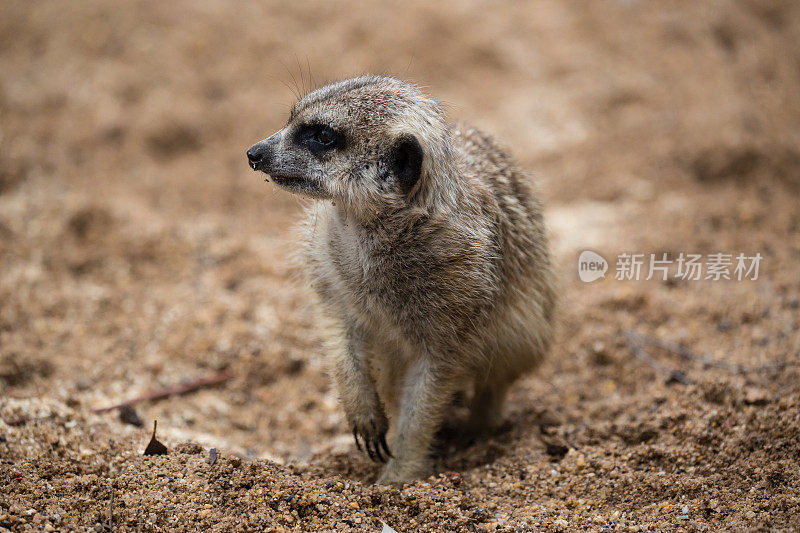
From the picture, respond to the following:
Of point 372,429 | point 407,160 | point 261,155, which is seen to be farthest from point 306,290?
point 407,160

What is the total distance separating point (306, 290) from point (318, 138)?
95 centimetres

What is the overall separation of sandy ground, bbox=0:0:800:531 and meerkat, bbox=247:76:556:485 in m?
0.31

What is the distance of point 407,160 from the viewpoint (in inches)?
99.2

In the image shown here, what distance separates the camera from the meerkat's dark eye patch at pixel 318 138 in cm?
254

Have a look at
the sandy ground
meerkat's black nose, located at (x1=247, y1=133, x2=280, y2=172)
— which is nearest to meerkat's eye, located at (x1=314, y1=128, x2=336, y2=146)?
meerkat's black nose, located at (x1=247, y1=133, x2=280, y2=172)

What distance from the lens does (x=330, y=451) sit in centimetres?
326

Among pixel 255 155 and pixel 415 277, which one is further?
pixel 415 277

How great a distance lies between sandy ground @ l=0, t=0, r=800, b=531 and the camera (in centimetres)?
250

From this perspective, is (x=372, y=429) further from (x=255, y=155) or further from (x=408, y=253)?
(x=255, y=155)

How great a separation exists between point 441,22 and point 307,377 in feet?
13.4

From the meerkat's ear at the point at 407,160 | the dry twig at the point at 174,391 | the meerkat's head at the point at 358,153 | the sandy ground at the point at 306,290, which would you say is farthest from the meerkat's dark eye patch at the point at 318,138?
the dry twig at the point at 174,391

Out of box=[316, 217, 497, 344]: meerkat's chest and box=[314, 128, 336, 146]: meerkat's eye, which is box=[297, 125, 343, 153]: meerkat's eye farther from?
box=[316, 217, 497, 344]: meerkat's chest

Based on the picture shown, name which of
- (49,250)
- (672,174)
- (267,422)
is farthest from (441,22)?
(267,422)

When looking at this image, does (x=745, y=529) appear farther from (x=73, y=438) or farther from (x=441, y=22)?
(x=441, y=22)
